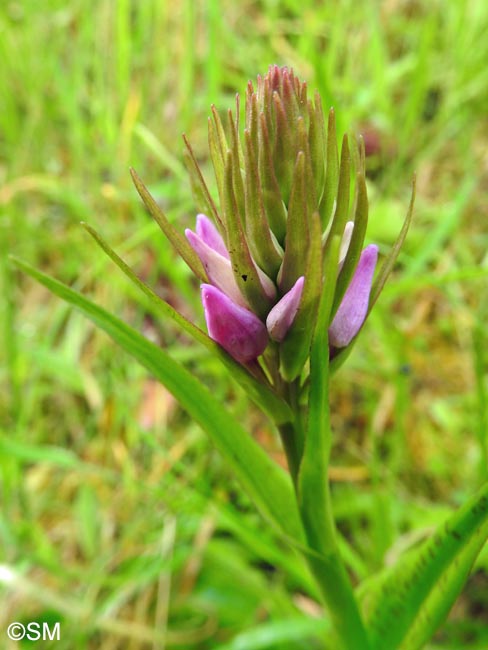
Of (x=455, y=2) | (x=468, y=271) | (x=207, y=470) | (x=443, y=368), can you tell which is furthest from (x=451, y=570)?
(x=455, y=2)

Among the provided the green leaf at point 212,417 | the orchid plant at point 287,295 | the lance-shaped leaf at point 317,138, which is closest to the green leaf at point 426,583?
the orchid plant at point 287,295

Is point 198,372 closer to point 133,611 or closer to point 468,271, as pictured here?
point 133,611

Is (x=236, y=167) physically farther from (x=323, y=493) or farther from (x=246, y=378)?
(x=323, y=493)

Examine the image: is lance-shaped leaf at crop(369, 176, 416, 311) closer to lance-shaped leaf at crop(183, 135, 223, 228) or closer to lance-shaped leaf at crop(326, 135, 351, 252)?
lance-shaped leaf at crop(326, 135, 351, 252)

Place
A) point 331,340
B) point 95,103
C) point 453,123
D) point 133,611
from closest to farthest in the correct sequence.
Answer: point 331,340 < point 133,611 < point 95,103 < point 453,123

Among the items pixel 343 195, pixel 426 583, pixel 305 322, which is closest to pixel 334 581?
pixel 426 583

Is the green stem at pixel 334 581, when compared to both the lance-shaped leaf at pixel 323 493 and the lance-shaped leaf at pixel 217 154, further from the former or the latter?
the lance-shaped leaf at pixel 217 154

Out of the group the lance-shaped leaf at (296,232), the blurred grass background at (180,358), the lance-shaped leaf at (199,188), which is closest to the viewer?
the lance-shaped leaf at (296,232)
